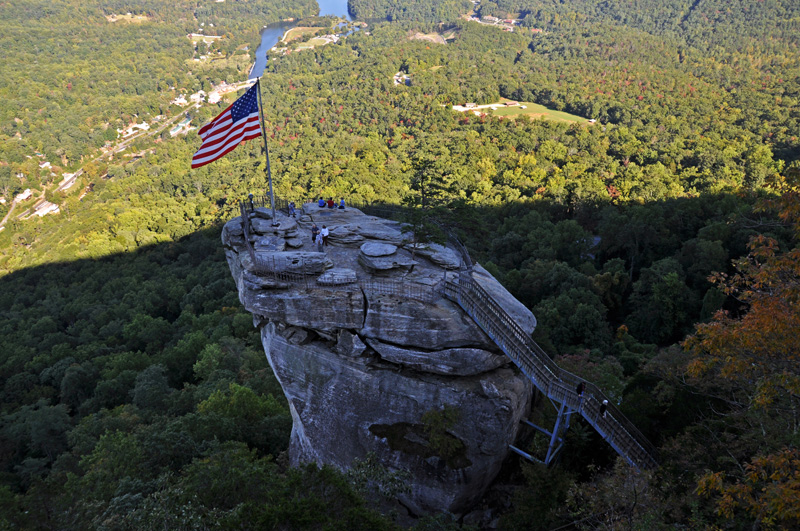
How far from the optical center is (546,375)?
918 inches

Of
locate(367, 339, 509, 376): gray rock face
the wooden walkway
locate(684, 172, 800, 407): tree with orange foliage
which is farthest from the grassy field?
locate(684, 172, 800, 407): tree with orange foliage

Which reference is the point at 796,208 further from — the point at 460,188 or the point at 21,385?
the point at 460,188

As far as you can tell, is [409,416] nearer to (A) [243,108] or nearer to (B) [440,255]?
(B) [440,255]

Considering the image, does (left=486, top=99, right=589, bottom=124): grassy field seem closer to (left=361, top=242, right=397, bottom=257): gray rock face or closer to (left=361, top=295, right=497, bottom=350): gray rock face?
(left=361, top=242, right=397, bottom=257): gray rock face

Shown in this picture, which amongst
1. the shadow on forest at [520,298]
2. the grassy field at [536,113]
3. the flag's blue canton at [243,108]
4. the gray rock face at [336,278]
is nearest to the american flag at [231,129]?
the flag's blue canton at [243,108]

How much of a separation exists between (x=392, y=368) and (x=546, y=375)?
7665 millimetres

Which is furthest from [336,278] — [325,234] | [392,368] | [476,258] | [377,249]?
[476,258]

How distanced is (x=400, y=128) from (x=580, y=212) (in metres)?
70.3

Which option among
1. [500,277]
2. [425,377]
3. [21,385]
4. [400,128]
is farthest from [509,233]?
[400,128]

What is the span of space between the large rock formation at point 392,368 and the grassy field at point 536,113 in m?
126

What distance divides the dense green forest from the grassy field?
523 cm

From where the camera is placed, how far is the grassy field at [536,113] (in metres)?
139

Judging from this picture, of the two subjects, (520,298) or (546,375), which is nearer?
(546,375)

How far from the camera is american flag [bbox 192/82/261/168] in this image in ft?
84.7
